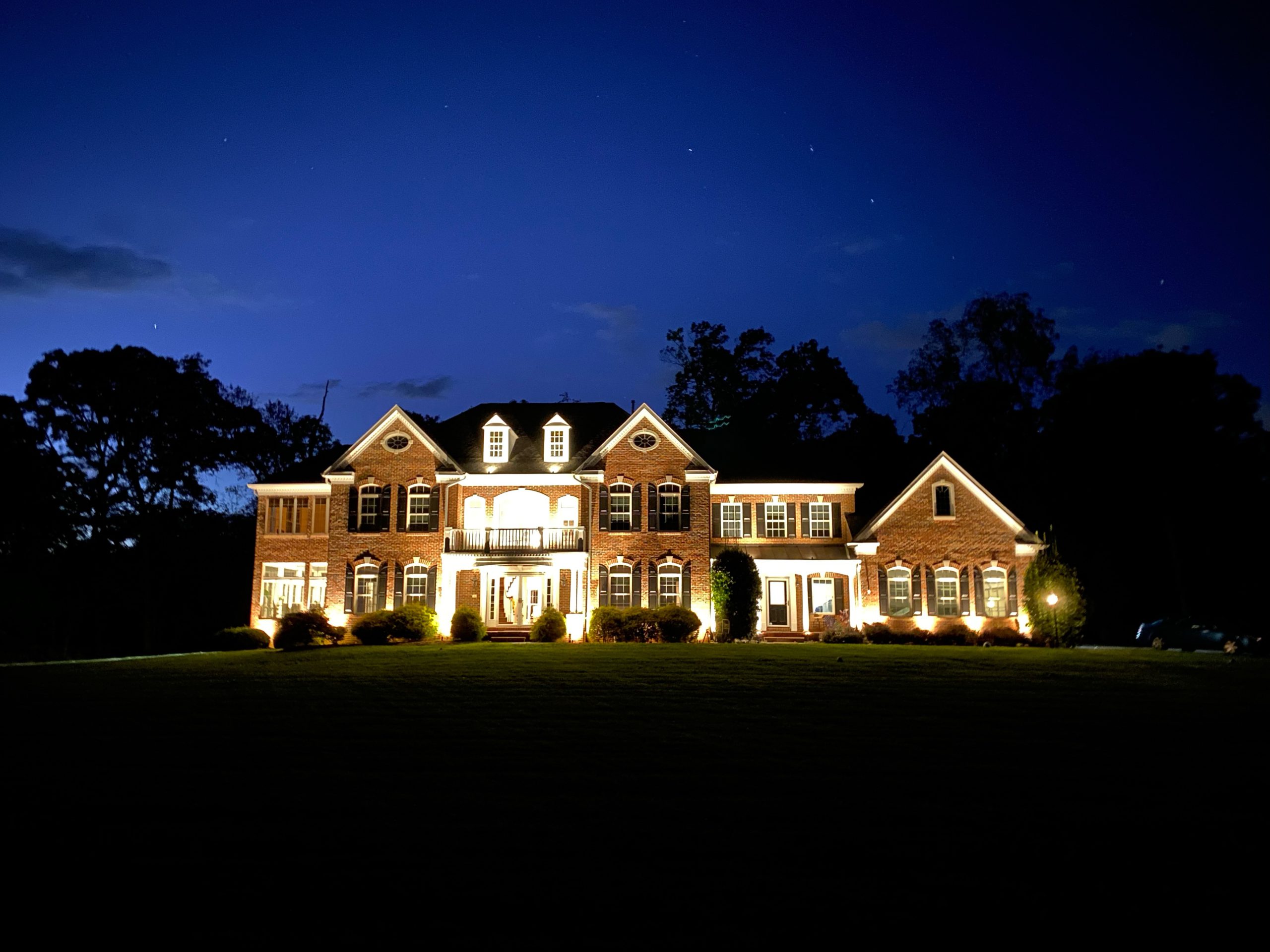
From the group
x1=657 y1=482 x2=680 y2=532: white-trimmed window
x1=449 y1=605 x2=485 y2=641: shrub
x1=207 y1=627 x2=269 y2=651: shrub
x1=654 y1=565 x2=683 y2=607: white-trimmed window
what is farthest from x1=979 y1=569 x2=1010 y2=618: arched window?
x1=207 y1=627 x2=269 y2=651: shrub

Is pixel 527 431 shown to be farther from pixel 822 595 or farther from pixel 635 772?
pixel 635 772

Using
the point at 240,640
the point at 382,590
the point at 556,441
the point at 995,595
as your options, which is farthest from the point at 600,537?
the point at 995,595

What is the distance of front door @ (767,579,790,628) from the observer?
34.1 meters

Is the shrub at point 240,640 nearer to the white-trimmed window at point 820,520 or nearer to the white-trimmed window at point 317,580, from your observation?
the white-trimmed window at point 317,580

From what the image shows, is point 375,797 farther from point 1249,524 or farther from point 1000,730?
point 1249,524

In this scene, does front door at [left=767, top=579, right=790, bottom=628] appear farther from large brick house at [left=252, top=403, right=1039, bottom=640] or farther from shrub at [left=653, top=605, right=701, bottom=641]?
shrub at [left=653, top=605, right=701, bottom=641]

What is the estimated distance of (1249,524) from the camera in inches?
1644

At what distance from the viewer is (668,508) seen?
3309 cm

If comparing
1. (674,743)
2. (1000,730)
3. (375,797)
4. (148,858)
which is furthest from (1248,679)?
(148,858)

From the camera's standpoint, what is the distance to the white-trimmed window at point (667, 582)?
107 feet

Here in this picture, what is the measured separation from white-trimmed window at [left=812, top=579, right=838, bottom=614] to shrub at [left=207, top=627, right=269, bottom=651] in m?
18.7

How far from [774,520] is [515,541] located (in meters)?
9.39

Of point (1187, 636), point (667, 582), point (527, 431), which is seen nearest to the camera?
point (1187, 636)

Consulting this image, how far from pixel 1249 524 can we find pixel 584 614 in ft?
98.7
